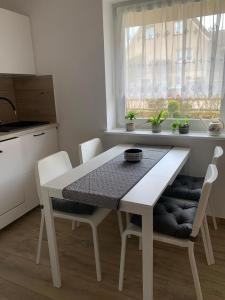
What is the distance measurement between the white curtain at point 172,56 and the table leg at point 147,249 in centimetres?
141

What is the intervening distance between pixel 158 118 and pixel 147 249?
1.34 m

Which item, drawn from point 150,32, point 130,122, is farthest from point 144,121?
point 150,32

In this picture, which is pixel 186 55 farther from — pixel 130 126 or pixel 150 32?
pixel 130 126

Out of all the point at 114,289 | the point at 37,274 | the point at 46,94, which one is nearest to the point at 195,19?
the point at 46,94

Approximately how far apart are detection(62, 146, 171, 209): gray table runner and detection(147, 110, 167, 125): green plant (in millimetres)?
515

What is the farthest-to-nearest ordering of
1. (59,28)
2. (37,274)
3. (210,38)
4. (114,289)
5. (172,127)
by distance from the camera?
(59,28), (172,127), (210,38), (37,274), (114,289)

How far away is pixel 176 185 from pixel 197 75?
1008 mm

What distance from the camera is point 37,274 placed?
1.70 meters

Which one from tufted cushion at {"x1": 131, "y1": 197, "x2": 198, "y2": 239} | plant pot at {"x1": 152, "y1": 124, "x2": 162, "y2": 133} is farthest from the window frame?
tufted cushion at {"x1": 131, "y1": 197, "x2": 198, "y2": 239}

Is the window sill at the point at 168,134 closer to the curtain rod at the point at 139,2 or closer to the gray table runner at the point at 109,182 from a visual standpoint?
the gray table runner at the point at 109,182

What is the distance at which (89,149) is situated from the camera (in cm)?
214

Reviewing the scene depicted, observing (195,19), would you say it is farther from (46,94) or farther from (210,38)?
(46,94)

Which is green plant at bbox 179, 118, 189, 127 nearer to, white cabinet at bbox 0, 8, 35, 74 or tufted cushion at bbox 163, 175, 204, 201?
tufted cushion at bbox 163, 175, 204, 201

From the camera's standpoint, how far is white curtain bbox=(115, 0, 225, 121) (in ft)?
6.73
